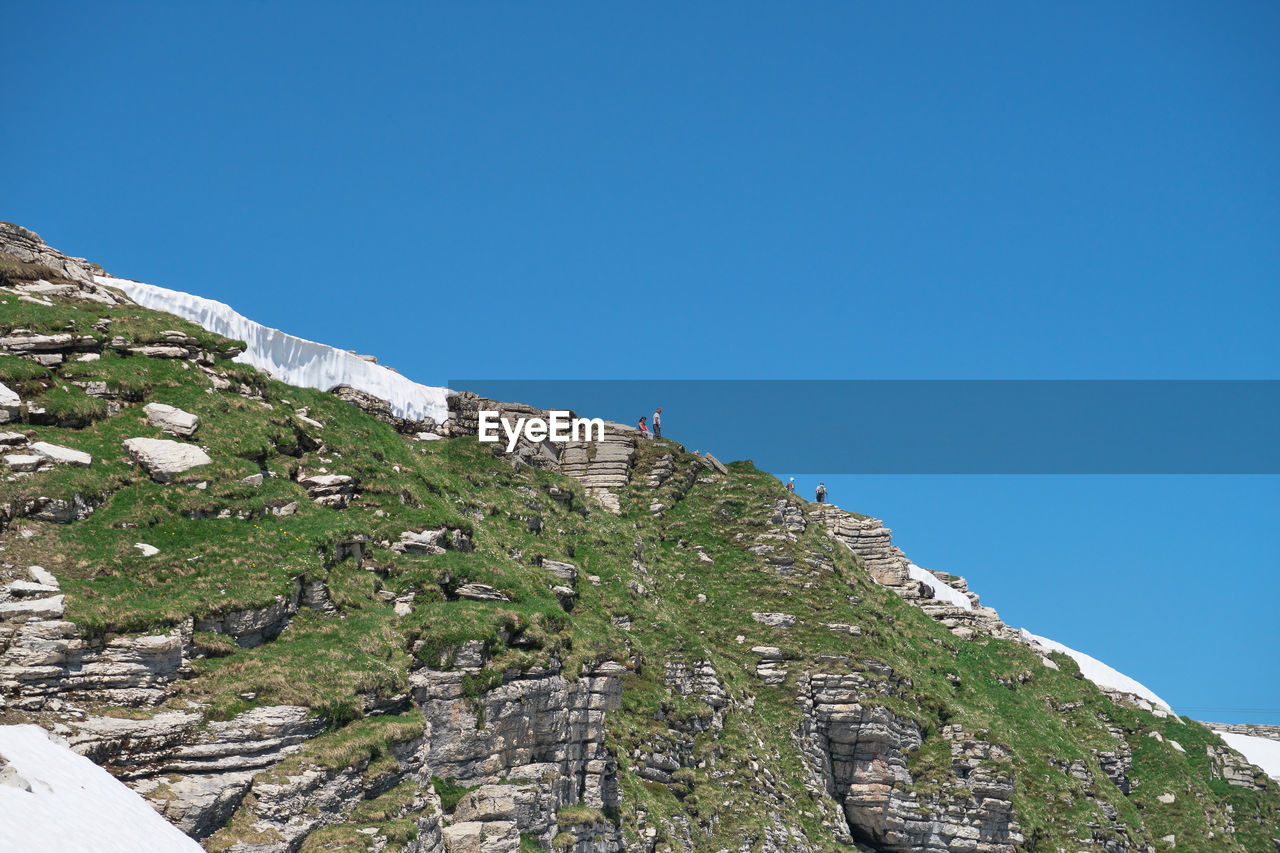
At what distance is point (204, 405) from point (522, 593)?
13729mm

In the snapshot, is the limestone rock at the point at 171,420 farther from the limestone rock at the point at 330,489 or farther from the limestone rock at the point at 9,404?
the limestone rock at the point at 330,489

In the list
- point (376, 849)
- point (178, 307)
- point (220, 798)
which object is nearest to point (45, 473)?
point (220, 798)

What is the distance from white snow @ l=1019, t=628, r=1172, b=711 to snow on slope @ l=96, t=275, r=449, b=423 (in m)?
73.7

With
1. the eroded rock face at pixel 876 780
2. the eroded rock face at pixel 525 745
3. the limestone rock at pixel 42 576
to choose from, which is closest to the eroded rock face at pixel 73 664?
the limestone rock at pixel 42 576

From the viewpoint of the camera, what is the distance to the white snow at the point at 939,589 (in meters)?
97.8

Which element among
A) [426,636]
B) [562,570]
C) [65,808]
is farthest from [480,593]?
[65,808]

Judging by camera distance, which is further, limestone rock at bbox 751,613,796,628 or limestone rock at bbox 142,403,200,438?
limestone rock at bbox 751,613,796,628

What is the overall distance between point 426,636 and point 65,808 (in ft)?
45.3

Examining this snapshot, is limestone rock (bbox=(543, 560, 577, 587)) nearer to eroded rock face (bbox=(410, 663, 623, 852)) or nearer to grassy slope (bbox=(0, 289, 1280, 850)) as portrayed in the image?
grassy slope (bbox=(0, 289, 1280, 850))

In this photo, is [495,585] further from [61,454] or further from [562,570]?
[61,454]

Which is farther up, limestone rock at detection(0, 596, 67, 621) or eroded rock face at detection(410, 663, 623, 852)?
limestone rock at detection(0, 596, 67, 621)

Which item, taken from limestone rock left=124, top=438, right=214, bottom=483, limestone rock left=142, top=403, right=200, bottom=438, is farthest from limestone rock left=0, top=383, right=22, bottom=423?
limestone rock left=142, top=403, right=200, bottom=438

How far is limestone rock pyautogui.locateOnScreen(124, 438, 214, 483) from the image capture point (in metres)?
35.0

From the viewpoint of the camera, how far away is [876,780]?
57.3 m
